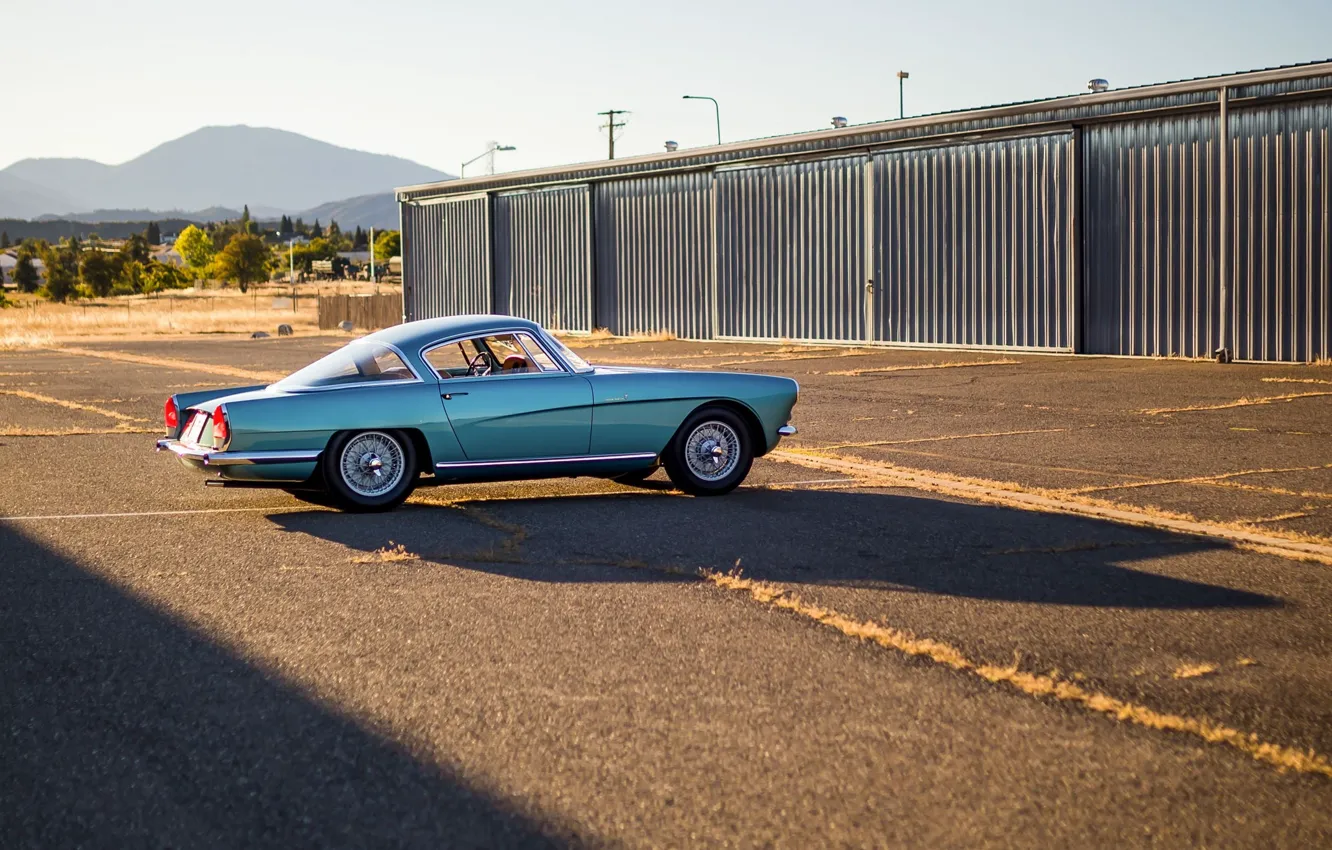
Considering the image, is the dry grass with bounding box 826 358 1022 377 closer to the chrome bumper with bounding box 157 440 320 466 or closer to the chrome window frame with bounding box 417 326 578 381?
the chrome window frame with bounding box 417 326 578 381

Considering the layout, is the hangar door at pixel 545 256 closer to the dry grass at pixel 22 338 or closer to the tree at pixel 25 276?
the dry grass at pixel 22 338

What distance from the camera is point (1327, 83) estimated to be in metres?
24.5

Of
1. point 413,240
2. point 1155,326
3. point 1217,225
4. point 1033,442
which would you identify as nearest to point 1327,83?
point 1217,225

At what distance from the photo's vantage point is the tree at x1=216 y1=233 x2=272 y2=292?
435 feet

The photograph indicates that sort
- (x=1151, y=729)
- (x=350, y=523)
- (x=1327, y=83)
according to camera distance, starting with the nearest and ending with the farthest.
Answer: (x=1151, y=729) → (x=350, y=523) → (x=1327, y=83)

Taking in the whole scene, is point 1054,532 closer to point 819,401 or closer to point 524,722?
point 524,722

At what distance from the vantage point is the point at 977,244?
3119cm

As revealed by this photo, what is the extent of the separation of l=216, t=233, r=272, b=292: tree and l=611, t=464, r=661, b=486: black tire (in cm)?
12674

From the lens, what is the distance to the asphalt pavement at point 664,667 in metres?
4.27

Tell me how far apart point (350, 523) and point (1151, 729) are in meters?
5.94

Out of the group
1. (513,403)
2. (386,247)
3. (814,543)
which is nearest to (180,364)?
(513,403)

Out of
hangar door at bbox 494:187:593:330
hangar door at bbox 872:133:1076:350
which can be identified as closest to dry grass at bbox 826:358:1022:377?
hangar door at bbox 872:133:1076:350

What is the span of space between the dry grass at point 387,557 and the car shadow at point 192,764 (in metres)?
1.83

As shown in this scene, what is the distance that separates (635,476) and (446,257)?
4107cm
